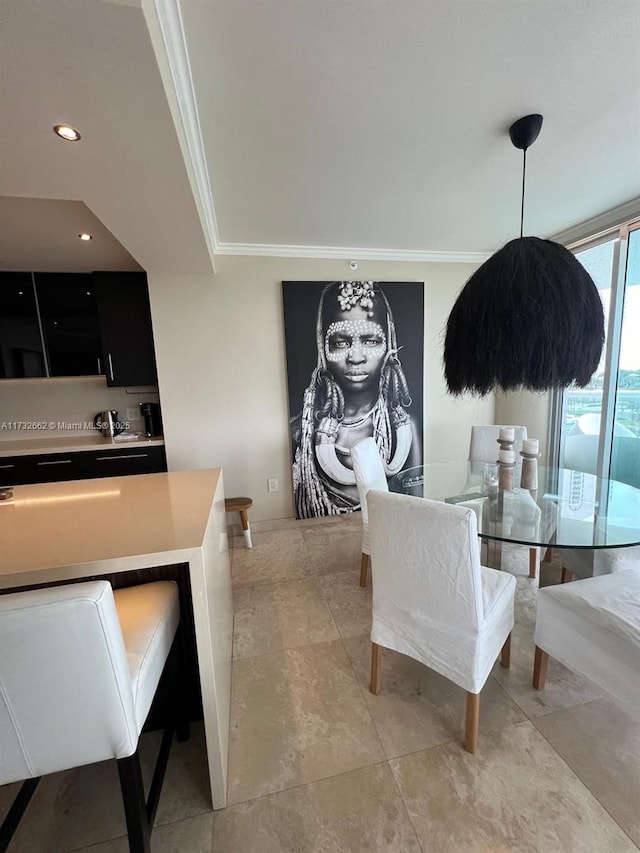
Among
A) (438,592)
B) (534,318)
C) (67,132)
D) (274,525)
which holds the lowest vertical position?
(274,525)

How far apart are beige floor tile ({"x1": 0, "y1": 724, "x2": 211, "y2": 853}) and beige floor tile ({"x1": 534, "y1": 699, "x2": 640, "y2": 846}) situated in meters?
1.27

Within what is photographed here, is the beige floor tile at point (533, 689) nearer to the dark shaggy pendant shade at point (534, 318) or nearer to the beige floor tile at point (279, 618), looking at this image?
the beige floor tile at point (279, 618)

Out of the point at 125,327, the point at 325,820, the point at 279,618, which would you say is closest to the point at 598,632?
the point at 325,820

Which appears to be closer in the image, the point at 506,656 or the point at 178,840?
the point at 178,840

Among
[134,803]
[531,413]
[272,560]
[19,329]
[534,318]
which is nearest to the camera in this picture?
[134,803]

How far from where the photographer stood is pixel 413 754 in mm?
1302

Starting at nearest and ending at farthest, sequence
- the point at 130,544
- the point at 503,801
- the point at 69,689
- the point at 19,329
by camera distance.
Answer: the point at 69,689
the point at 130,544
the point at 503,801
the point at 19,329

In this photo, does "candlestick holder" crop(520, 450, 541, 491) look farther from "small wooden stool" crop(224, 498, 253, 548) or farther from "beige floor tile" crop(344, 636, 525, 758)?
"small wooden stool" crop(224, 498, 253, 548)

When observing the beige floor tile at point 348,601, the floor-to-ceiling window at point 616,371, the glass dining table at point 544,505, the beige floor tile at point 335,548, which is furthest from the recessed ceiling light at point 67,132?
the floor-to-ceiling window at point 616,371

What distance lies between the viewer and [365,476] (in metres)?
2.10

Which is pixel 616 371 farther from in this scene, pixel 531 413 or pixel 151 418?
pixel 151 418

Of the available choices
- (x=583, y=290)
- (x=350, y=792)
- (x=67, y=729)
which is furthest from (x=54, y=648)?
(x=583, y=290)

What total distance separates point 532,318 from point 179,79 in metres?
1.51

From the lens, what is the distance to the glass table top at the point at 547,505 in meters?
1.55
